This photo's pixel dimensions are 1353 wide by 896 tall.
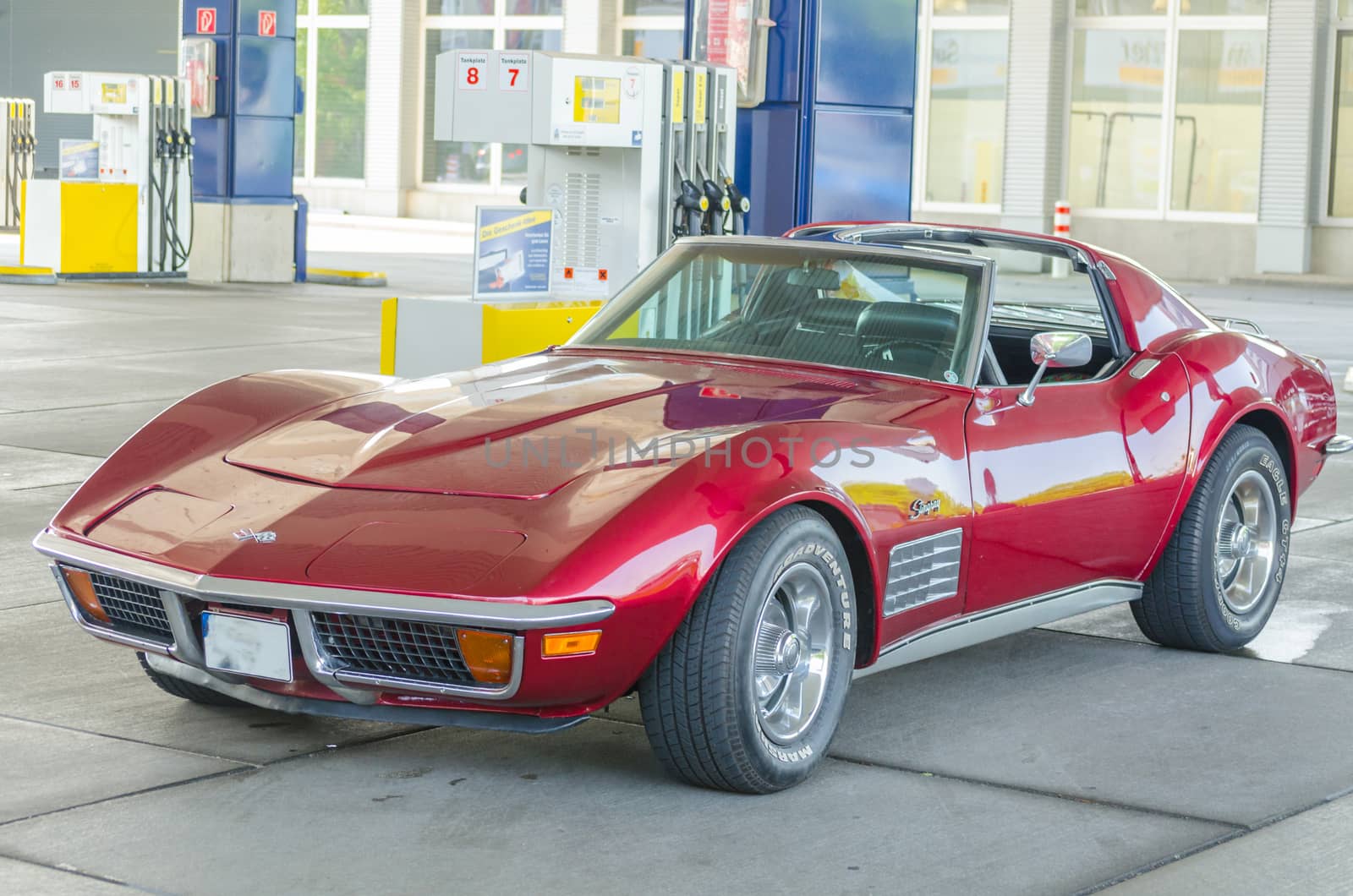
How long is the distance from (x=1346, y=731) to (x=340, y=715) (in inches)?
99.9

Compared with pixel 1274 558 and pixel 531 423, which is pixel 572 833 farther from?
pixel 1274 558

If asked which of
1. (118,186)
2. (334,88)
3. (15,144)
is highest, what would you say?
(334,88)

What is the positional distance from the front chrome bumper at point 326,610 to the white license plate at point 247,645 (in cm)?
4

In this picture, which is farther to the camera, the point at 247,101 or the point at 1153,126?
the point at 1153,126

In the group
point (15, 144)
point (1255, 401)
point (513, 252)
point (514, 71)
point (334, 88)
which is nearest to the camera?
point (1255, 401)

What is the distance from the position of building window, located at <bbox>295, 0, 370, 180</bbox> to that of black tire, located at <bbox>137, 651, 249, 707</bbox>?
31.4 meters

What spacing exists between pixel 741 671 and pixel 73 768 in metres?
1.49

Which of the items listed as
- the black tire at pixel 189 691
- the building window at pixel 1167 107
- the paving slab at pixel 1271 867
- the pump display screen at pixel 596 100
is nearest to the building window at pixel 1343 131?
the building window at pixel 1167 107

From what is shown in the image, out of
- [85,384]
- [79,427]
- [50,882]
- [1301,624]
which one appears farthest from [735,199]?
[50,882]

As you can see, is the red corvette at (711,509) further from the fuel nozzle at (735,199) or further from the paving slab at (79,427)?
the fuel nozzle at (735,199)

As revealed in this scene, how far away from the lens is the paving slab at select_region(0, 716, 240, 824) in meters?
3.86

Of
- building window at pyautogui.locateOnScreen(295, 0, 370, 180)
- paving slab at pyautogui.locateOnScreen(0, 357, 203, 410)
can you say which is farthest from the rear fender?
building window at pyautogui.locateOnScreen(295, 0, 370, 180)

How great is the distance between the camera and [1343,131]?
24812mm

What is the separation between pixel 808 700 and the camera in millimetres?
4176
